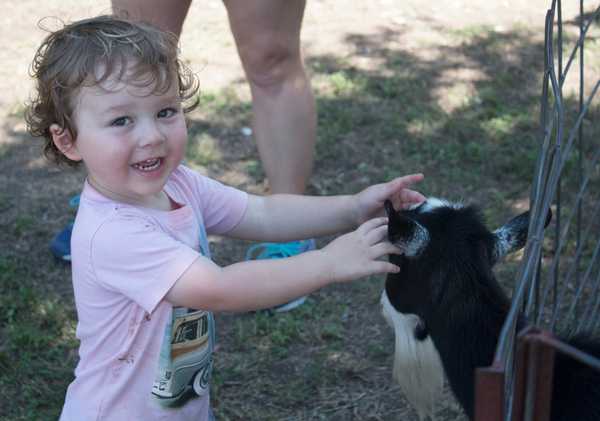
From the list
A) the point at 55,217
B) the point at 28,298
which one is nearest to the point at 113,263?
the point at 28,298

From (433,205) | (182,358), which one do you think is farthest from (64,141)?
(433,205)

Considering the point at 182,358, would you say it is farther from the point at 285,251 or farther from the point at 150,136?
the point at 285,251

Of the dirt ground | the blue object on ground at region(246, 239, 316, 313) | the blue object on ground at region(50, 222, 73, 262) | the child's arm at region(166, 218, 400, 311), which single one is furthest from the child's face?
the blue object on ground at region(50, 222, 73, 262)

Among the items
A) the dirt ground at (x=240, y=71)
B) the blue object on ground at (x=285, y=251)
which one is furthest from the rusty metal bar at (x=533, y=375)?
the blue object on ground at (x=285, y=251)

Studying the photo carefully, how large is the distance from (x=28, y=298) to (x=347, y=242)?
1.93 m

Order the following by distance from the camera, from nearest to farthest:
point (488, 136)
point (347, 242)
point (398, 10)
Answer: point (347, 242) → point (488, 136) → point (398, 10)

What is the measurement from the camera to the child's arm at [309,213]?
2287 mm

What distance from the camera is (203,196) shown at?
235 cm

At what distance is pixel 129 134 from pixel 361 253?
0.60 metres

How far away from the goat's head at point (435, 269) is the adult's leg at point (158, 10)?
52.7 inches

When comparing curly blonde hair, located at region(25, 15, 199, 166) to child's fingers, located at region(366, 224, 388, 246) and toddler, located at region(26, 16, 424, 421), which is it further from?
child's fingers, located at region(366, 224, 388, 246)

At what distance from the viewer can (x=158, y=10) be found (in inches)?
118

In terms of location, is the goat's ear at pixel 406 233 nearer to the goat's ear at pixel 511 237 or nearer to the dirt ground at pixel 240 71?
the goat's ear at pixel 511 237

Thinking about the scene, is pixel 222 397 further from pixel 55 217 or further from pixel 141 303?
pixel 55 217
